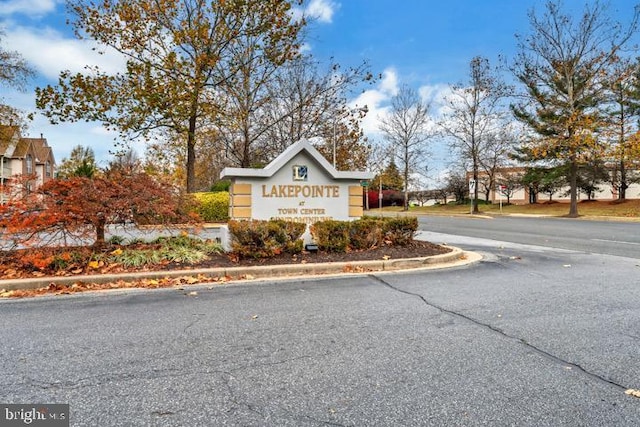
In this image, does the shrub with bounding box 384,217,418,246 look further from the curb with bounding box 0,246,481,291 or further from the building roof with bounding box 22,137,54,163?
the building roof with bounding box 22,137,54,163

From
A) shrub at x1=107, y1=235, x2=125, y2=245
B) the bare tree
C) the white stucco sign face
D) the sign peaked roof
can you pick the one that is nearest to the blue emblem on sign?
the white stucco sign face

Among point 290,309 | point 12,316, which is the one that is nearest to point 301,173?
point 290,309

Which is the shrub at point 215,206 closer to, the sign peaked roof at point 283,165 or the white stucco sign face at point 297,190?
the white stucco sign face at point 297,190

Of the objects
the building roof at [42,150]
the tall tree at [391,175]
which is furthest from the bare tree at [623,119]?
the building roof at [42,150]

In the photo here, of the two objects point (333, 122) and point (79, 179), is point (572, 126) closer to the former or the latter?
point (333, 122)

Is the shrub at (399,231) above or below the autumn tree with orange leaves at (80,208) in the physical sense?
below

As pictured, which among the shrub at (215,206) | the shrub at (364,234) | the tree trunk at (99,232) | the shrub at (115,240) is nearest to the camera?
the tree trunk at (99,232)

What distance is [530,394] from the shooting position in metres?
2.66

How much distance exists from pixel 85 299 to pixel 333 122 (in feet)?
55.9

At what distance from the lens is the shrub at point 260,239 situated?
24.0 ft

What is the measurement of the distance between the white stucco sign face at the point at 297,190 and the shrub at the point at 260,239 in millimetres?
1097
